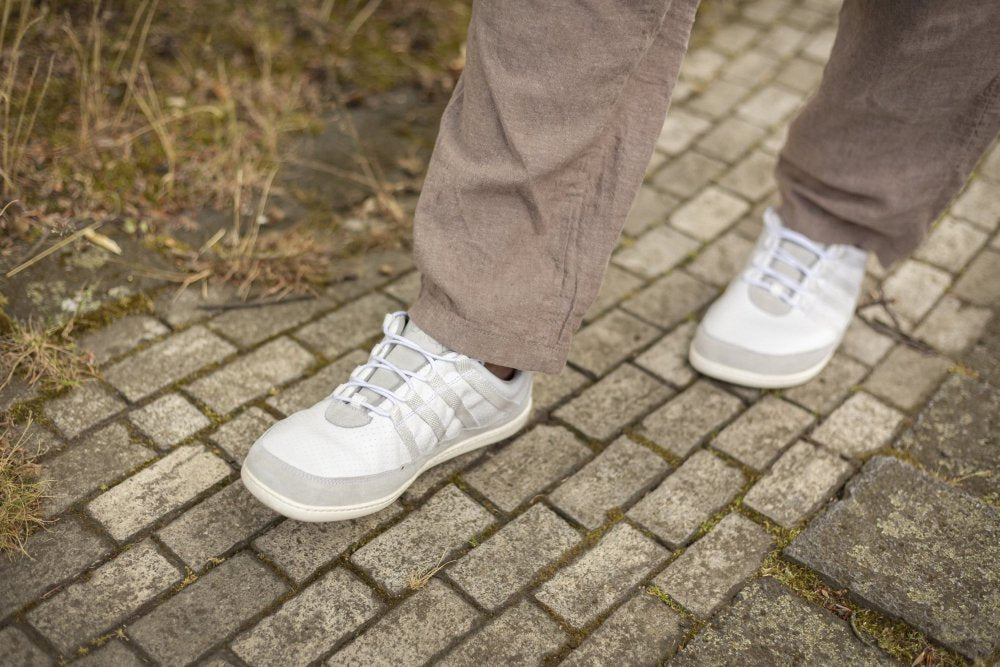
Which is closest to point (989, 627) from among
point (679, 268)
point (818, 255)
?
point (818, 255)

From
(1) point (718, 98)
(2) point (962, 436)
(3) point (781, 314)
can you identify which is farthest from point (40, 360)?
(1) point (718, 98)

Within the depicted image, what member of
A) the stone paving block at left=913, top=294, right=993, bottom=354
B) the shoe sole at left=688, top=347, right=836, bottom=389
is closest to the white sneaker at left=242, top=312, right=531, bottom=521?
the shoe sole at left=688, top=347, right=836, bottom=389

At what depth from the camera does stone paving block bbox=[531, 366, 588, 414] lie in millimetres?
2240

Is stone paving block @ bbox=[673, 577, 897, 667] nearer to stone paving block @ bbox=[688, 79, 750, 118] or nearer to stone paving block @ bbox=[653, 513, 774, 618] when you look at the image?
stone paving block @ bbox=[653, 513, 774, 618]

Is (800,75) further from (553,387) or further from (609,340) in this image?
(553,387)

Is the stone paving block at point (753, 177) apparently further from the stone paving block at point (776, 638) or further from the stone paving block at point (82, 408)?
the stone paving block at point (82, 408)

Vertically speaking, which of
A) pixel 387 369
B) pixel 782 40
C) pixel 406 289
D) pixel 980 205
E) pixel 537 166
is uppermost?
pixel 537 166

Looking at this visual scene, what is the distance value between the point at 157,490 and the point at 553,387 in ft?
3.17

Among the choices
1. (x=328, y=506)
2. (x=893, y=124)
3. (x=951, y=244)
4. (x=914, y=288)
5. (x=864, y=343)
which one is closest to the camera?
(x=328, y=506)

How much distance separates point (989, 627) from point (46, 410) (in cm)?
204

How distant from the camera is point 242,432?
2.06 meters

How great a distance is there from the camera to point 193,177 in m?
2.78

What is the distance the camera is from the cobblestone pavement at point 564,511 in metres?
1.69

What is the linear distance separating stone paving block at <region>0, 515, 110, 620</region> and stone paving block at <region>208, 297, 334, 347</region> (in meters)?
0.66
